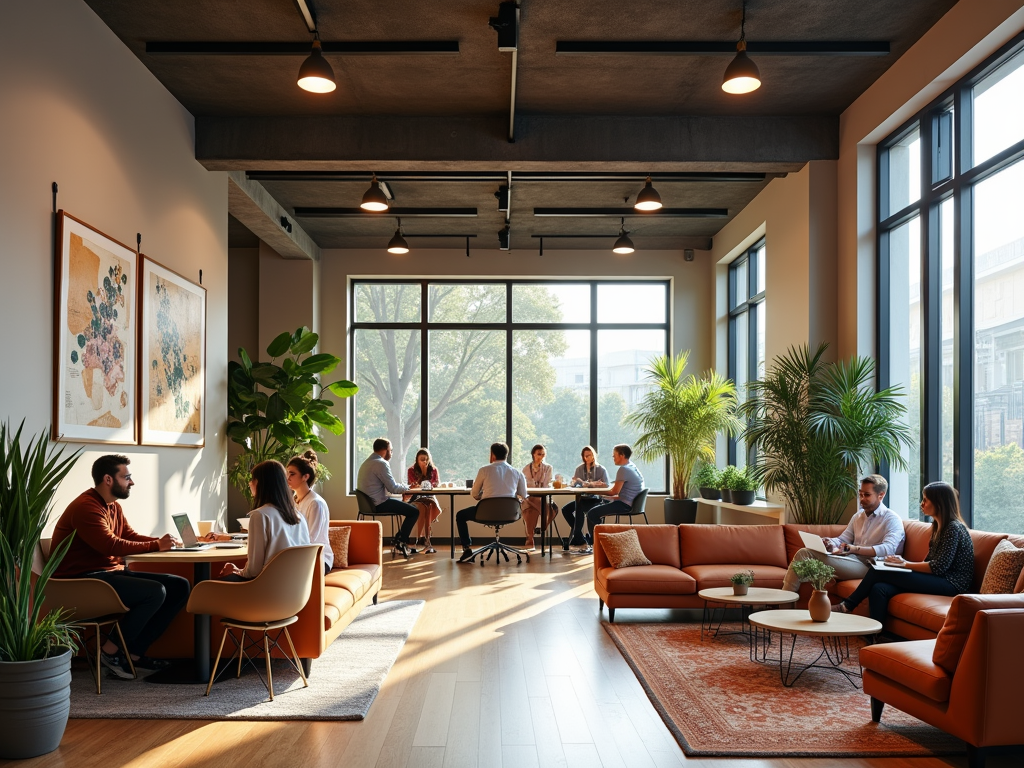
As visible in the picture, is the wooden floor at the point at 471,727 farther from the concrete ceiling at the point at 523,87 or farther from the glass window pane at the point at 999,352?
the concrete ceiling at the point at 523,87


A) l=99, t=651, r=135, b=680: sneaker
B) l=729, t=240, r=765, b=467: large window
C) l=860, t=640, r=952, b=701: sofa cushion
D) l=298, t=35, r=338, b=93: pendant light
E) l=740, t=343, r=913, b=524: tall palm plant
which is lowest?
l=99, t=651, r=135, b=680: sneaker

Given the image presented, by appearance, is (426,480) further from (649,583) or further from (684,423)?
(649,583)

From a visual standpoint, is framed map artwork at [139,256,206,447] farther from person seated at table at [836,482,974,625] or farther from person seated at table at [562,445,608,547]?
person seated at table at [836,482,974,625]

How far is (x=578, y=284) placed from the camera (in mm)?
12914

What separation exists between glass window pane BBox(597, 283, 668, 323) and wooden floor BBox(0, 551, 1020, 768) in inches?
275

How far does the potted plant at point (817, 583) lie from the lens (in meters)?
5.07

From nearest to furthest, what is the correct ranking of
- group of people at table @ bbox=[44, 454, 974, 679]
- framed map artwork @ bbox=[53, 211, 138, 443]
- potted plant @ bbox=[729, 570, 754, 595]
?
group of people at table @ bbox=[44, 454, 974, 679] < framed map artwork @ bbox=[53, 211, 138, 443] < potted plant @ bbox=[729, 570, 754, 595]

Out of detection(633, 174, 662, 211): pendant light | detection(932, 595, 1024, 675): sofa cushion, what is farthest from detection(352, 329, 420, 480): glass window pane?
detection(932, 595, 1024, 675): sofa cushion

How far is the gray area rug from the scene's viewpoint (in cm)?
446

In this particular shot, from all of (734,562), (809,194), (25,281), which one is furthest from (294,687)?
(809,194)

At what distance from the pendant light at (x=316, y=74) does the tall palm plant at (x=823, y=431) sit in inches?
174

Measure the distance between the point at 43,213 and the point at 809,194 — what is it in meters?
6.17

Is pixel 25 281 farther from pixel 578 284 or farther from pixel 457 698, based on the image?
pixel 578 284

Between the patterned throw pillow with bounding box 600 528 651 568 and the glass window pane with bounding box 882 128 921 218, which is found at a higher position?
the glass window pane with bounding box 882 128 921 218
